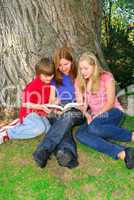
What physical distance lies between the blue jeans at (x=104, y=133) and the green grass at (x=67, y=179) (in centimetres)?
14

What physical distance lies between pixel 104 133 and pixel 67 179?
772mm

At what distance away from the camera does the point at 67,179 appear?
15.9 ft

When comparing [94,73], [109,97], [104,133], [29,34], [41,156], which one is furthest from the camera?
[29,34]

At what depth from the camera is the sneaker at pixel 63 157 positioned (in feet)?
15.9

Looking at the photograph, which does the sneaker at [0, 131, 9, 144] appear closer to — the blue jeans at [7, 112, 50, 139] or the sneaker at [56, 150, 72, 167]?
the blue jeans at [7, 112, 50, 139]

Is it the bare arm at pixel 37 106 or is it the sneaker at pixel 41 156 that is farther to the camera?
the bare arm at pixel 37 106

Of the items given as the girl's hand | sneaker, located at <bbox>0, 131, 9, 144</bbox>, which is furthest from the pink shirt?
sneaker, located at <bbox>0, 131, 9, 144</bbox>

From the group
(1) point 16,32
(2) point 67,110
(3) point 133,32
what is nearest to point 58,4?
(1) point 16,32

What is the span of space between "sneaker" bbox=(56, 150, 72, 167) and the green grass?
0.51ft

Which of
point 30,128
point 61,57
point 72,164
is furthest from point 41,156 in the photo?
point 61,57

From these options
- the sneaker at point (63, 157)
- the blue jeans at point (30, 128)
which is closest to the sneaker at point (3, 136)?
the blue jeans at point (30, 128)

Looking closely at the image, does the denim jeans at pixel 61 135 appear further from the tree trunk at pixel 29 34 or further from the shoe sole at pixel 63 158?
the tree trunk at pixel 29 34

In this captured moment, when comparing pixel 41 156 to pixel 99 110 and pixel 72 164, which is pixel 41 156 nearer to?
pixel 72 164

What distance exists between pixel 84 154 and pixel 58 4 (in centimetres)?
233
